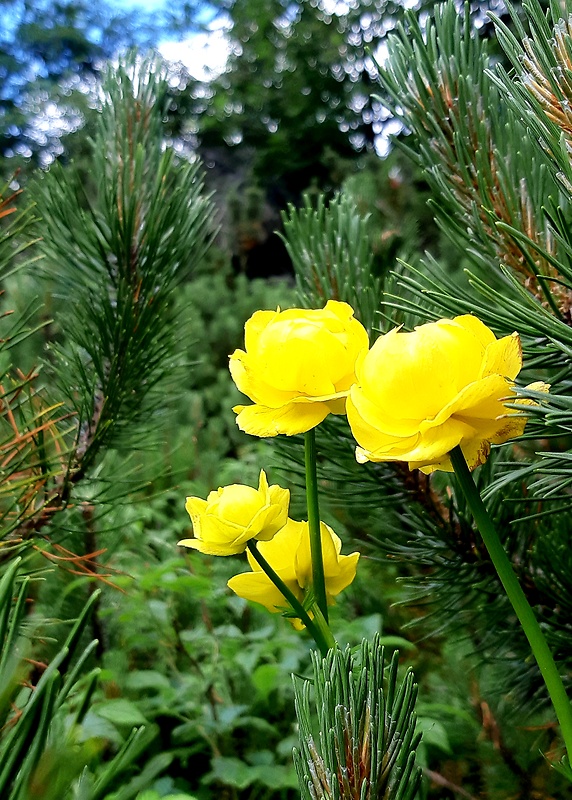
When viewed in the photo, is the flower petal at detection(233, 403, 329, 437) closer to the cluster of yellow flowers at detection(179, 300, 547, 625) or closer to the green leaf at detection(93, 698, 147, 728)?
the cluster of yellow flowers at detection(179, 300, 547, 625)

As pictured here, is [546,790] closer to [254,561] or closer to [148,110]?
[254,561]

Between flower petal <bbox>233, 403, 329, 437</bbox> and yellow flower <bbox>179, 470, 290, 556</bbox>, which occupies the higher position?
flower petal <bbox>233, 403, 329, 437</bbox>

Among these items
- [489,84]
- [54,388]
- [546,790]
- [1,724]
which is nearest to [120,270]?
[54,388]

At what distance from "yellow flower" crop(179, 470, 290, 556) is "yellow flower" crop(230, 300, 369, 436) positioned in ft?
0.10

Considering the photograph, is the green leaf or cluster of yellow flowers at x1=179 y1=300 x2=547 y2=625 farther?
the green leaf

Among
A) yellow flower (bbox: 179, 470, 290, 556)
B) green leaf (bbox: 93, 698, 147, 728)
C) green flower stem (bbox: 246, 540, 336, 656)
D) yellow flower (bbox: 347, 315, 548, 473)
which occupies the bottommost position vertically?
green leaf (bbox: 93, 698, 147, 728)

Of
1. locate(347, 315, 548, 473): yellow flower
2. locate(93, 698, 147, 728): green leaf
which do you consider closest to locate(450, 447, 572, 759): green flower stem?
locate(347, 315, 548, 473): yellow flower

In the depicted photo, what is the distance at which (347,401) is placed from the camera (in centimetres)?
23

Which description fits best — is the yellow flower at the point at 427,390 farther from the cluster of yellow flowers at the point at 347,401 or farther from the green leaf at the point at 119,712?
the green leaf at the point at 119,712

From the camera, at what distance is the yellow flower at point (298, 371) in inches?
9.9

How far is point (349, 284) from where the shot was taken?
50 cm

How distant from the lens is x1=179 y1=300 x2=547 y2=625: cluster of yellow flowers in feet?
0.68

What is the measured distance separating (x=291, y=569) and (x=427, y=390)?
0.12 meters

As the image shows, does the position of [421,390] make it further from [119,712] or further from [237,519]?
[119,712]
